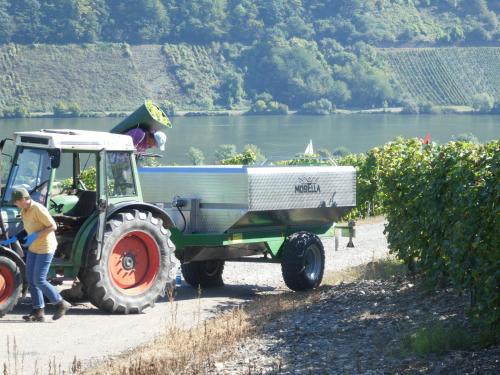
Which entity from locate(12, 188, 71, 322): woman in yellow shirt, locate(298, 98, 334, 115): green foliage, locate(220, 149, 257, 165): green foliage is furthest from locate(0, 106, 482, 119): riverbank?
locate(12, 188, 71, 322): woman in yellow shirt

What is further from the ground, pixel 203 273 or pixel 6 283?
pixel 6 283

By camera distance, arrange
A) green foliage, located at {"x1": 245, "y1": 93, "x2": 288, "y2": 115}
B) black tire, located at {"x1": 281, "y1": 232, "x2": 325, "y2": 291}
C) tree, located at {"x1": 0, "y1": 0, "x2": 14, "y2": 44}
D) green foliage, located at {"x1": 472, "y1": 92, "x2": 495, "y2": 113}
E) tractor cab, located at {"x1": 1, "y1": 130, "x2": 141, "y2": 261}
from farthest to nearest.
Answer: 1. green foliage, located at {"x1": 245, "y1": 93, "x2": 288, "y2": 115}
2. tree, located at {"x1": 0, "y1": 0, "x2": 14, "y2": 44}
3. green foliage, located at {"x1": 472, "y1": 92, "x2": 495, "y2": 113}
4. black tire, located at {"x1": 281, "y1": 232, "x2": 325, "y2": 291}
5. tractor cab, located at {"x1": 1, "y1": 130, "x2": 141, "y2": 261}

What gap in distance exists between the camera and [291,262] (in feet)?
46.3

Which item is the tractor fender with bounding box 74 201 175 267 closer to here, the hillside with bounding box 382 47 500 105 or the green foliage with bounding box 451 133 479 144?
the green foliage with bounding box 451 133 479 144

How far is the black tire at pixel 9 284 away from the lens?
11445mm

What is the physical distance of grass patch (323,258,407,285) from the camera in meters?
15.1

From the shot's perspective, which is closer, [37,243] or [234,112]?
[37,243]

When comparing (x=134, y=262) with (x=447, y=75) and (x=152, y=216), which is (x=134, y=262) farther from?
(x=447, y=75)

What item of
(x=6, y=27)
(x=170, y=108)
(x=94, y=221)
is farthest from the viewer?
(x=6, y=27)

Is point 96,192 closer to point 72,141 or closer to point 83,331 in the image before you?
point 72,141

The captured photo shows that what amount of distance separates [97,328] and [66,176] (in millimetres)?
2543

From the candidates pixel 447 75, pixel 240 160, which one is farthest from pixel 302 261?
pixel 447 75

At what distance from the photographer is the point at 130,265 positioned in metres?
12.6

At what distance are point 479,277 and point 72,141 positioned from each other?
200 inches
